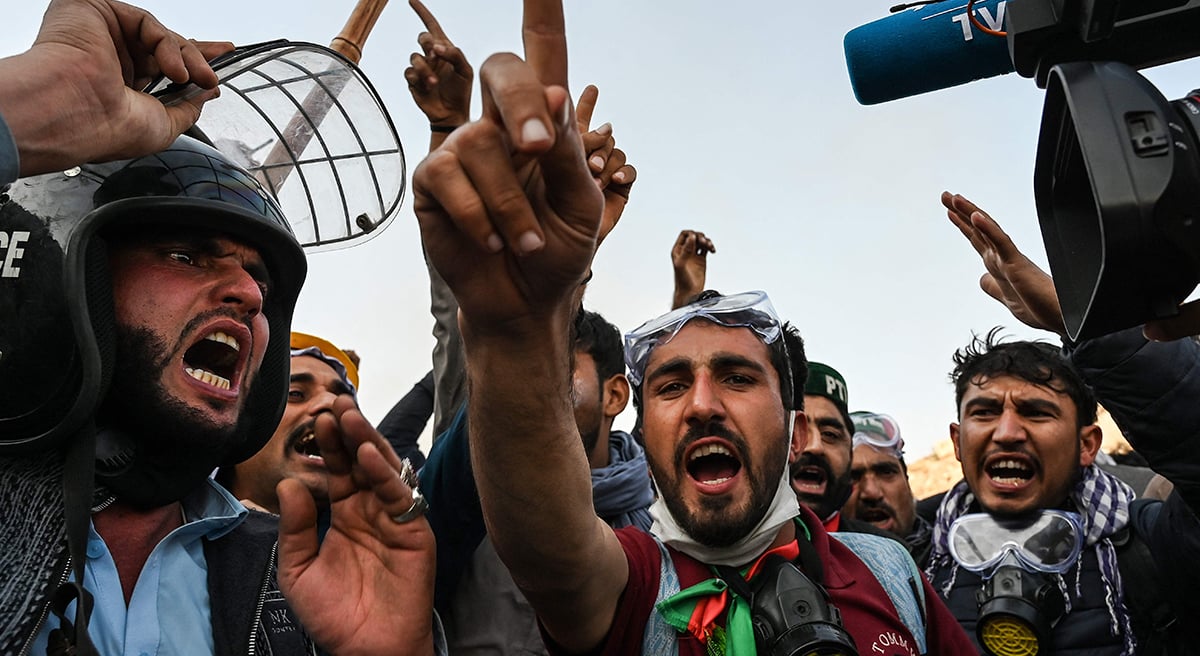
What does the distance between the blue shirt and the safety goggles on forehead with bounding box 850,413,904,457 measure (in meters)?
4.35

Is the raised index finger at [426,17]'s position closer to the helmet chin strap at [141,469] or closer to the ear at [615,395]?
the helmet chin strap at [141,469]


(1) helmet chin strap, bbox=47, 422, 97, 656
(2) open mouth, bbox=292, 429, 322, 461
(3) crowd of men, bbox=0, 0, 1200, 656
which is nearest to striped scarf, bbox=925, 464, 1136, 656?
(3) crowd of men, bbox=0, 0, 1200, 656

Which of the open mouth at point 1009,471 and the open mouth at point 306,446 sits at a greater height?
the open mouth at point 1009,471

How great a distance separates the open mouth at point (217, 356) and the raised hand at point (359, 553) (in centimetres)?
55

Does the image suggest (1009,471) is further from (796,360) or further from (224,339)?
(224,339)

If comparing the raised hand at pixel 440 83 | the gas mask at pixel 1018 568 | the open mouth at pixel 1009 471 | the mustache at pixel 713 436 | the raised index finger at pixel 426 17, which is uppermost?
the raised index finger at pixel 426 17

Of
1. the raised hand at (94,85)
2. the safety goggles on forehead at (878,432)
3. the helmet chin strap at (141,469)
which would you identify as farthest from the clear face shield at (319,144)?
the safety goggles on forehead at (878,432)

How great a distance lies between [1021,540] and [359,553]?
244 centimetres

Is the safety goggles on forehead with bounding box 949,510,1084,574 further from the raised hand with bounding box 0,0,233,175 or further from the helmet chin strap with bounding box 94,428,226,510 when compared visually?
the raised hand with bounding box 0,0,233,175

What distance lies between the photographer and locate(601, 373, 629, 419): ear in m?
4.48

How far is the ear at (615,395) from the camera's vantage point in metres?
4.48

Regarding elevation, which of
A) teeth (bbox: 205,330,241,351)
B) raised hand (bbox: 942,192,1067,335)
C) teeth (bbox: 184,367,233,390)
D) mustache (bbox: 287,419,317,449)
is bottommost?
mustache (bbox: 287,419,317,449)

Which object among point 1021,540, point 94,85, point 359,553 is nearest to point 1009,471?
point 1021,540

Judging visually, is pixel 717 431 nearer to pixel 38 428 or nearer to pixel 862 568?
pixel 862 568
